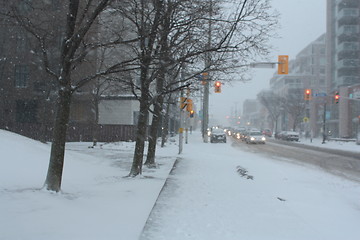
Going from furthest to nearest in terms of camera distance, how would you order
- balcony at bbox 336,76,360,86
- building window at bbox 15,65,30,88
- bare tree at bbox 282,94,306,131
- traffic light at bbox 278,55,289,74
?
bare tree at bbox 282,94,306,131 < balcony at bbox 336,76,360,86 < building window at bbox 15,65,30,88 < traffic light at bbox 278,55,289,74

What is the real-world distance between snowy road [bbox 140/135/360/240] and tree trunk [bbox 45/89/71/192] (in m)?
2.27

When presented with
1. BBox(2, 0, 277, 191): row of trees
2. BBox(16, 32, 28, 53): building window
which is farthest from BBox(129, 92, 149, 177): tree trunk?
BBox(16, 32, 28, 53): building window

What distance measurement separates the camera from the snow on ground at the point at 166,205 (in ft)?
18.4

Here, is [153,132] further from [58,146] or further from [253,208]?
[253,208]

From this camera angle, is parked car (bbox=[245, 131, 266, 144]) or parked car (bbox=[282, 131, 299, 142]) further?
parked car (bbox=[282, 131, 299, 142])

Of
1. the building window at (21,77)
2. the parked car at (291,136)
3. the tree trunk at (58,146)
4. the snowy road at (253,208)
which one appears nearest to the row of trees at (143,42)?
the tree trunk at (58,146)

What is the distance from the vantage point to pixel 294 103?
59.0m

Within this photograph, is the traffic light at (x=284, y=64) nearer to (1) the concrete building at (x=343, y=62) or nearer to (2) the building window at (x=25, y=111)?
(2) the building window at (x=25, y=111)

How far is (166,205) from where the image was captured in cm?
751

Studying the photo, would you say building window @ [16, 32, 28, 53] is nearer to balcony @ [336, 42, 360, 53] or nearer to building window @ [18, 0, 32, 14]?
building window @ [18, 0, 32, 14]

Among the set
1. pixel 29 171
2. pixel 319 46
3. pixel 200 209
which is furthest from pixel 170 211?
pixel 319 46

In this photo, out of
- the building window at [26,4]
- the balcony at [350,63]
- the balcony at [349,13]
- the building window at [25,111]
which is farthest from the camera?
the balcony at [349,13]

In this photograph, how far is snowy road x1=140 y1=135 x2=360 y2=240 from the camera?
5859 millimetres

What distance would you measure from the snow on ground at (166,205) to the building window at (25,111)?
72.5 ft
